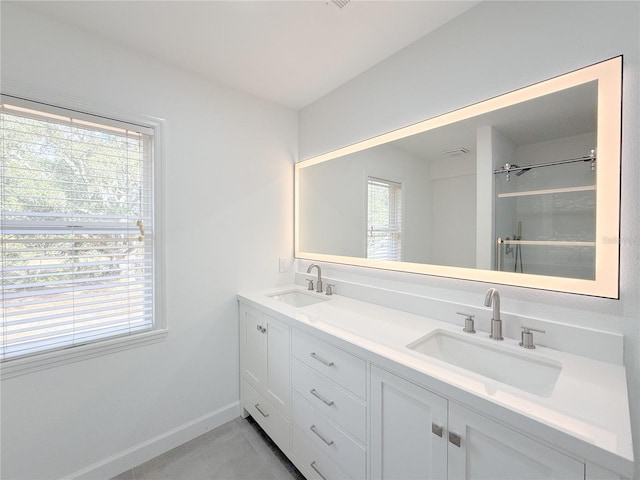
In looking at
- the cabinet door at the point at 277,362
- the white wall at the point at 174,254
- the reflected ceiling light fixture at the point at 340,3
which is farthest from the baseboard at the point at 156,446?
the reflected ceiling light fixture at the point at 340,3

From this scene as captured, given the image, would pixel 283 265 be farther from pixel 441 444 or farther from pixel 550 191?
pixel 550 191

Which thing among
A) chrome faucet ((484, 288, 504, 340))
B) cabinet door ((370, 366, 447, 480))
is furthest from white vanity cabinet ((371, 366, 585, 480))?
chrome faucet ((484, 288, 504, 340))

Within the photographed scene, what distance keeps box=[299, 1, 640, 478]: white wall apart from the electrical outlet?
0.76 metres

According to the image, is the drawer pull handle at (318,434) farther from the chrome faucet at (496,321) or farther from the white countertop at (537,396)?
the chrome faucet at (496,321)

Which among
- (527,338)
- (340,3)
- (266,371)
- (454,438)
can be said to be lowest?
(266,371)

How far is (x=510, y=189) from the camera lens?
125 cm

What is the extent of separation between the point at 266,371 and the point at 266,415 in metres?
0.28

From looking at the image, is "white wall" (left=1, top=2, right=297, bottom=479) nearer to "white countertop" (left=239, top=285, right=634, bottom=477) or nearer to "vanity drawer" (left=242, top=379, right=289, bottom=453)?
"vanity drawer" (left=242, top=379, right=289, bottom=453)

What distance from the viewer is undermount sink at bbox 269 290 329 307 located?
84.2 inches

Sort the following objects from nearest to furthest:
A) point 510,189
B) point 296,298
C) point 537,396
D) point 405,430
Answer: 1. point 537,396
2. point 405,430
3. point 510,189
4. point 296,298

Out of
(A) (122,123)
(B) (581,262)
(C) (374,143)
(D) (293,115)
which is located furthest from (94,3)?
(B) (581,262)

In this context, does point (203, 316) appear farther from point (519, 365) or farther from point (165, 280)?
point (519, 365)

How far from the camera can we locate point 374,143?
5.96 ft

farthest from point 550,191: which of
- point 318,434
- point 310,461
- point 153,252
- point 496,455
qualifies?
point 153,252
